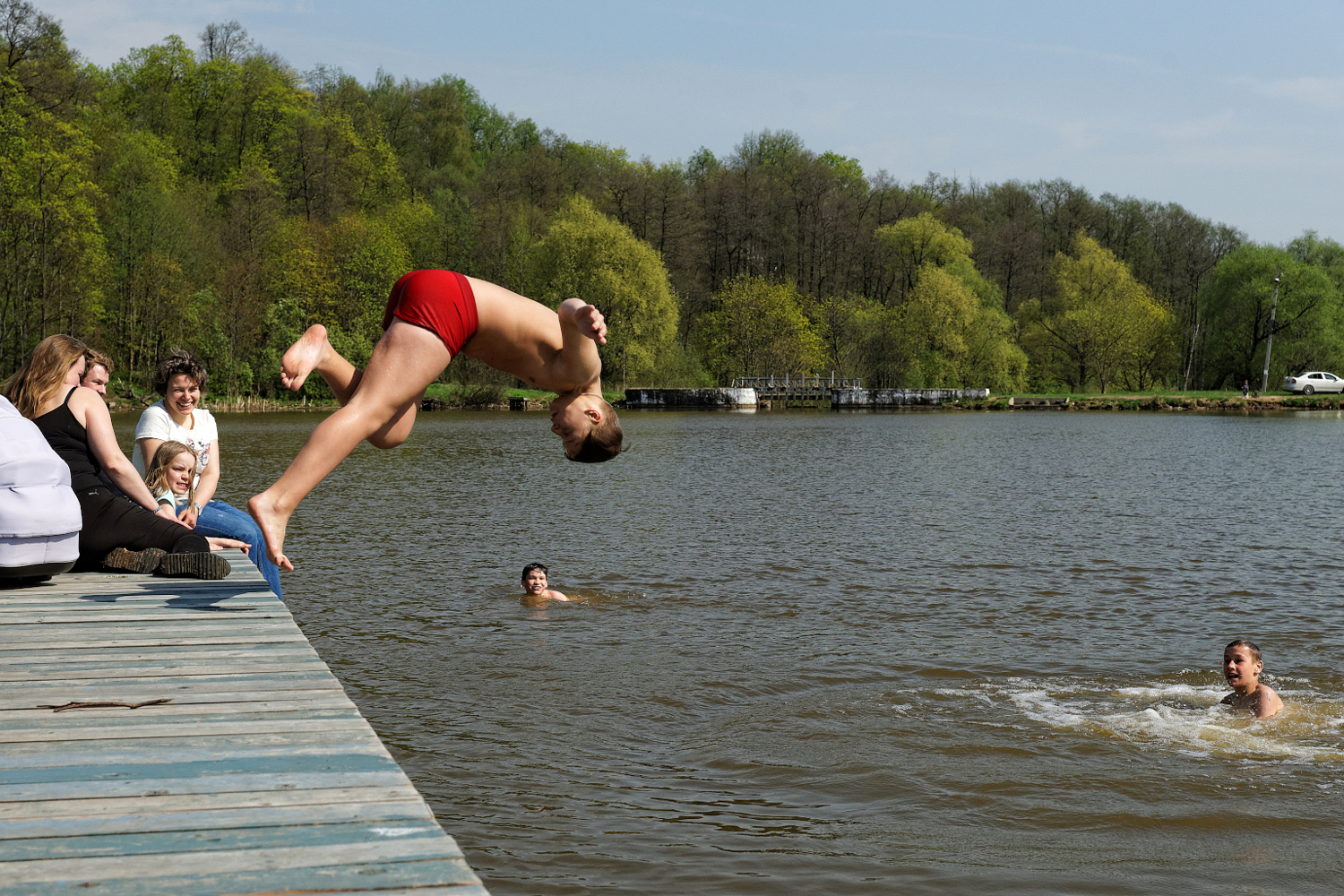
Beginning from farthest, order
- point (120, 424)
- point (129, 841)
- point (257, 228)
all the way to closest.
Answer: point (257, 228)
point (120, 424)
point (129, 841)

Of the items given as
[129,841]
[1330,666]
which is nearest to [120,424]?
[1330,666]

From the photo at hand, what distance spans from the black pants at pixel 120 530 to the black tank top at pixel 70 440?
0.40 ft

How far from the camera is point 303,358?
552 centimetres

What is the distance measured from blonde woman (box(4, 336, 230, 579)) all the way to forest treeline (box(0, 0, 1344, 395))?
5644 centimetres

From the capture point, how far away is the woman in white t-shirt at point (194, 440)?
364 inches

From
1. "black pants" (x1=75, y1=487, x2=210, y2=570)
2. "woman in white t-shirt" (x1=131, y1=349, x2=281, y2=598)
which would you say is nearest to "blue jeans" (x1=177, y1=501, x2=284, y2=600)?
"woman in white t-shirt" (x1=131, y1=349, x2=281, y2=598)

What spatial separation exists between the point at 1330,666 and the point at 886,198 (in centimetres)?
8595

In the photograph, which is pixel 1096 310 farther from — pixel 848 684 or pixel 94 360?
pixel 94 360

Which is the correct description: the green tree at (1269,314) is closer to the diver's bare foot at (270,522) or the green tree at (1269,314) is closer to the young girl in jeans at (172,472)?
the young girl in jeans at (172,472)

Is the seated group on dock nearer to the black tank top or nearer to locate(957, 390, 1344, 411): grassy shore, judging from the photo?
the black tank top

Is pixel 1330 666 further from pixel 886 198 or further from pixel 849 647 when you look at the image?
pixel 886 198

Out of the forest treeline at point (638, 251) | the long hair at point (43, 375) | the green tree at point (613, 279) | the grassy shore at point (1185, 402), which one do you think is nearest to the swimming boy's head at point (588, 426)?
the long hair at point (43, 375)

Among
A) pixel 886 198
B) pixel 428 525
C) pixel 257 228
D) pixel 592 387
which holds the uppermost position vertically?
pixel 886 198

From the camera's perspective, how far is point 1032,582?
16.0 metres
